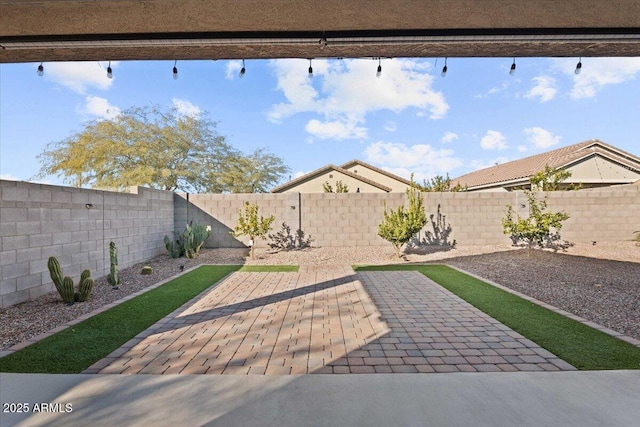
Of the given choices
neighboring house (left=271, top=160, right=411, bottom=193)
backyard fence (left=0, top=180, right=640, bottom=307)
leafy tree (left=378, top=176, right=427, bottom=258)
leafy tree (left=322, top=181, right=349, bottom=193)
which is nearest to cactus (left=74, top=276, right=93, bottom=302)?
backyard fence (left=0, top=180, right=640, bottom=307)

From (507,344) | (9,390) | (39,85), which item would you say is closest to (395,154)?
(39,85)

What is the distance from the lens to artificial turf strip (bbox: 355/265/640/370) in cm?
329

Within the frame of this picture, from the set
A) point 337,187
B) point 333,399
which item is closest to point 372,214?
point 333,399

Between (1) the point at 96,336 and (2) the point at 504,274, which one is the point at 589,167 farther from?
(1) the point at 96,336

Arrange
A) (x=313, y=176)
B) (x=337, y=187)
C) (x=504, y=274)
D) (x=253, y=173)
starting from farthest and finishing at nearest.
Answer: (x=253, y=173) → (x=313, y=176) → (x=337, y=187) → (x=504, y=274)

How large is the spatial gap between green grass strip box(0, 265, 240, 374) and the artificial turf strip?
201 inches

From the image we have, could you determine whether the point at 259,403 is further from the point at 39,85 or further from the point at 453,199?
the point at 39,85

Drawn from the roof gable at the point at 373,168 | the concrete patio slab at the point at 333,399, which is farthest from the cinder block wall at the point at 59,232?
the roof gable at the point at 373,168

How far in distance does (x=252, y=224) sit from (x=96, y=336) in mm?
7173

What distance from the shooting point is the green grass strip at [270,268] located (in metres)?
8.84

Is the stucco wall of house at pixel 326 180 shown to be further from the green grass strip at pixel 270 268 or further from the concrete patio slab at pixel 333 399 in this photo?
the concrete patio slab at pixel 333 399

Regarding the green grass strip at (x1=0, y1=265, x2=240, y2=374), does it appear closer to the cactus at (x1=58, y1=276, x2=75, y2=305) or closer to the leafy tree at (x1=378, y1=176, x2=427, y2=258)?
the cactus at (x1=58, y1=276, x2=75, y2=305)

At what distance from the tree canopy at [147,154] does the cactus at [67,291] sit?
18.9 metres

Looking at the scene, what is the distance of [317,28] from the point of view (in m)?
3.79
